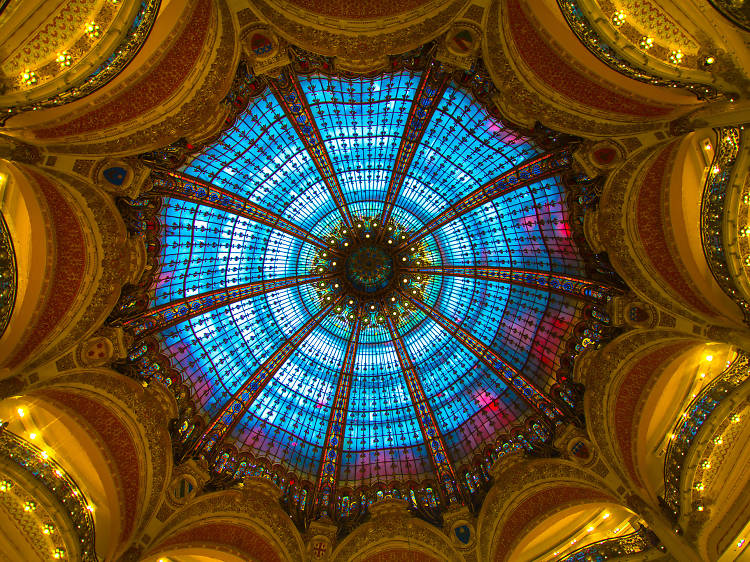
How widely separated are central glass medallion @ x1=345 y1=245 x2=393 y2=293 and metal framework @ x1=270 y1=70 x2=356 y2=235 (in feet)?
4.86

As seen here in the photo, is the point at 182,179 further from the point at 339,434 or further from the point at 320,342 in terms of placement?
the point at 339,434

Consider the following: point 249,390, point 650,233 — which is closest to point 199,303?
point 249,390

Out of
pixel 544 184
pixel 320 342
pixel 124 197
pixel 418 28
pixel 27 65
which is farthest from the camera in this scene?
pixel 320 342

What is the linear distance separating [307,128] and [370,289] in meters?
8.27

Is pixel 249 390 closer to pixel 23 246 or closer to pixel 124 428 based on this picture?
pixel 124 428

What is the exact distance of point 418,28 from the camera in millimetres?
15102

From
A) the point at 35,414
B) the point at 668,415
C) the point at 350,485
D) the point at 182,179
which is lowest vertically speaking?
the point at 668,415

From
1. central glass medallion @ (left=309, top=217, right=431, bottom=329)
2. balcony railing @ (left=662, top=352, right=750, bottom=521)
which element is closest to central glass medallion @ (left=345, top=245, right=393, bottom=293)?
central glass medallion @ (left=309, top=217, right=431, bottom=329)

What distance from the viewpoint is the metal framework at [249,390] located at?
65.3 feet

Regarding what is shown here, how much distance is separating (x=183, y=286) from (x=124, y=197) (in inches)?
205

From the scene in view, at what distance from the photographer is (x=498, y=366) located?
2177 centimetres

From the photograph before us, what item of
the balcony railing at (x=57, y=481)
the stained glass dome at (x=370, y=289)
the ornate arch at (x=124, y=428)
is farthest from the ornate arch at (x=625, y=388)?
the balcony railing at (x=57, y=481)

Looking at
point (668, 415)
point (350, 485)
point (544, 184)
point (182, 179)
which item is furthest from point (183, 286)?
point (668, 415)

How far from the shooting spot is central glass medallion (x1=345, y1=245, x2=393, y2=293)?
74.5ft
